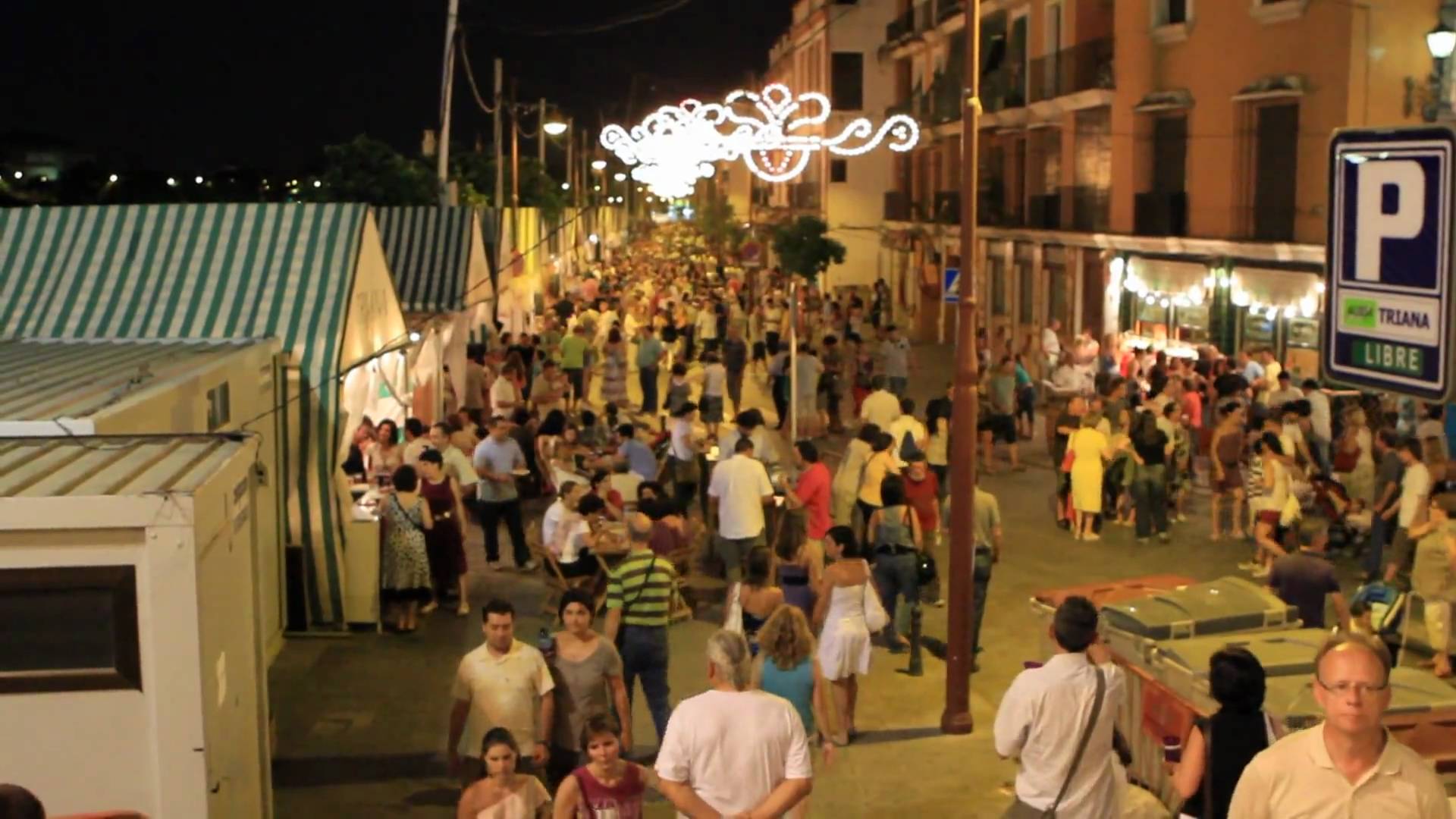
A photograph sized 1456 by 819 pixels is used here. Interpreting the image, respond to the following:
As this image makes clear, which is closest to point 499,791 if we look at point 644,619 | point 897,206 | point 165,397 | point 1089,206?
point 644,619

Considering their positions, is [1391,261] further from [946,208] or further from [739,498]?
[946,208]

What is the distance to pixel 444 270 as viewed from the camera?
22125mm

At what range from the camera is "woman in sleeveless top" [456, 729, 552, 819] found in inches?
239

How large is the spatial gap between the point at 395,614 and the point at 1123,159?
20.6 meters

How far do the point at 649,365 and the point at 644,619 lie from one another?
45.6 feet

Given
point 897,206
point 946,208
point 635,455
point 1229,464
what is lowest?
point 1229,464

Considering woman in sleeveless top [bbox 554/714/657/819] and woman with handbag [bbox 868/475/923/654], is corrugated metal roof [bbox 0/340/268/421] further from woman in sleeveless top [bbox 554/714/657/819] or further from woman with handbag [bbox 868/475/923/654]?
woman with handbag [bbox 868/475/923/654]

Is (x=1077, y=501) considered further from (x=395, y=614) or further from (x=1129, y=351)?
(x=1129, y=351)

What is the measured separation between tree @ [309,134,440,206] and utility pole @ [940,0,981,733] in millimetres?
46262

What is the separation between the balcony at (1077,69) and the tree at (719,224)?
104ft

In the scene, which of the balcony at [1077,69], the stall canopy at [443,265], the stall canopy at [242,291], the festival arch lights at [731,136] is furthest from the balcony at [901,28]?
the stall canopy at [242,291]

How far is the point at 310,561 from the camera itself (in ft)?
39.3

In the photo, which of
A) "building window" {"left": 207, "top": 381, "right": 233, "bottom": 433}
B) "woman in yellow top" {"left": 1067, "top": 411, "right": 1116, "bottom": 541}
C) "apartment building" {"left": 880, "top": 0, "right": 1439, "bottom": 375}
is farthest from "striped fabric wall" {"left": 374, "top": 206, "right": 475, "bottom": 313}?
"building window" {"left": 207, "top": 381, "right": 233, "bottom": 433}

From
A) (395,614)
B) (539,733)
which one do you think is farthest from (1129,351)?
(539,733)
